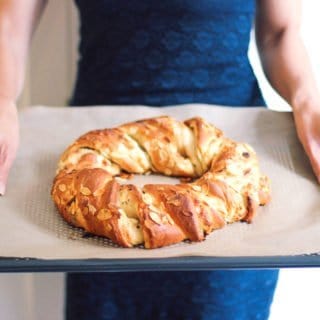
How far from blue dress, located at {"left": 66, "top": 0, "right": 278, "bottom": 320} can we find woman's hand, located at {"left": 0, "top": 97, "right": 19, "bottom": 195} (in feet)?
0.62

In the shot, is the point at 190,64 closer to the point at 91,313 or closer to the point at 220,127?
the point at 220,127

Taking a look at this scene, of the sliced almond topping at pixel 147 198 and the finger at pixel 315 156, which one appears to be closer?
the sliced almond topping at pixel 147 198

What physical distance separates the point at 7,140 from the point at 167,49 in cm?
28

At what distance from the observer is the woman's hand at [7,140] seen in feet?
2.70

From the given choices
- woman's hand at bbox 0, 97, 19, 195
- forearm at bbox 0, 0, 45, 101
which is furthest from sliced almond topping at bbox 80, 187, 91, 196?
forearm at bbox 0, 0, 45, 101

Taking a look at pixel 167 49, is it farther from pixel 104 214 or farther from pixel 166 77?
pixel 104 214

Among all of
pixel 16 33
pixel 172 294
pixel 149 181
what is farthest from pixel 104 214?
pixel 16 33

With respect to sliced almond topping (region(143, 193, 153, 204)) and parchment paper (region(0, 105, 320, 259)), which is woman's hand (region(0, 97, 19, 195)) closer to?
parchment paper (region(0, 105, 320, 259))

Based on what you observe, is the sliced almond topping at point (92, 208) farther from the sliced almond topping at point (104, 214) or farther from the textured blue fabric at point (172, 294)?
the textured blue fabric at point (172, 294)

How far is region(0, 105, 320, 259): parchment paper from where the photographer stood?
2.29ft

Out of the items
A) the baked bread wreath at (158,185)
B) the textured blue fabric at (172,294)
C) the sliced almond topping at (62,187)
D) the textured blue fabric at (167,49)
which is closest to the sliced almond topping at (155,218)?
the baked bread wreath at (158,185)

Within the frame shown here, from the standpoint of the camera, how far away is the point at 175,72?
1.01m

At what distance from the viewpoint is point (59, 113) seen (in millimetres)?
970

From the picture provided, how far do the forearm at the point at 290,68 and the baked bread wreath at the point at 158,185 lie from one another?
4.9 inches
